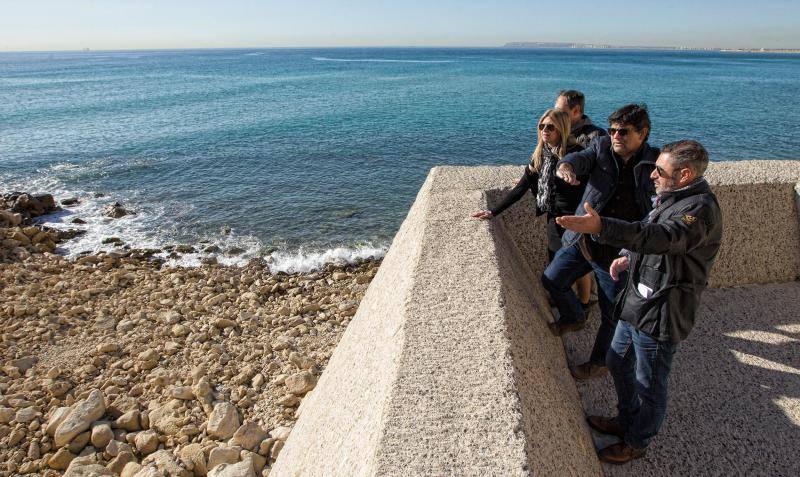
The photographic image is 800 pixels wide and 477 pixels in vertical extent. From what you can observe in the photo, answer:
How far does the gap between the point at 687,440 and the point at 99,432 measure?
5.28 metres

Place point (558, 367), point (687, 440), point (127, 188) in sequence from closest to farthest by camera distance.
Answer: point (687, 440) < point (558, 367) < point (127, 188)

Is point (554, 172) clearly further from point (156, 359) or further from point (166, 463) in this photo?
point (156, 359)

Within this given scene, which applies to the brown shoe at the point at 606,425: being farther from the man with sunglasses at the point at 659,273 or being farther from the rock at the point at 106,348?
the rock at the point at 106,348

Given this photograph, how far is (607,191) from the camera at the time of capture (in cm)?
330

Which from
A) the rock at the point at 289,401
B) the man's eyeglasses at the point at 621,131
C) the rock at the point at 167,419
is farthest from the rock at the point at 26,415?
the man's eyeglasses at the point at 621,131

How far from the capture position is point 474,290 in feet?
9.79

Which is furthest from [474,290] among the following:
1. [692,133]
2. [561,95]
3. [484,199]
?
[692,133]

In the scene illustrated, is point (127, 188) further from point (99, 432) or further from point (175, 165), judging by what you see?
point (99, 432)

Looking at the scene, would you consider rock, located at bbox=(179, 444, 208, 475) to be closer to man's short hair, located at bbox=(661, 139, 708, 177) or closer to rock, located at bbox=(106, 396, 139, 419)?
rock, located at bbox=(106, 396, 139, 419)

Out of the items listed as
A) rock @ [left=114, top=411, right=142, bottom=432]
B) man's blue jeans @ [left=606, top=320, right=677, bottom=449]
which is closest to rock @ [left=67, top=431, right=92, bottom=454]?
rock @ [left=114, top=411, right=142, bottom=432]

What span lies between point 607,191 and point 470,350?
1.66 m

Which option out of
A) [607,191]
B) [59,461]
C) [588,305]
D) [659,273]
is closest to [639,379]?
[659,273]

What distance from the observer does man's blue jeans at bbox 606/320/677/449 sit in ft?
8.64

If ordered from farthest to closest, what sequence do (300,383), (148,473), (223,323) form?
1. (223,323)
2. (300,383)
3. (148,473)
